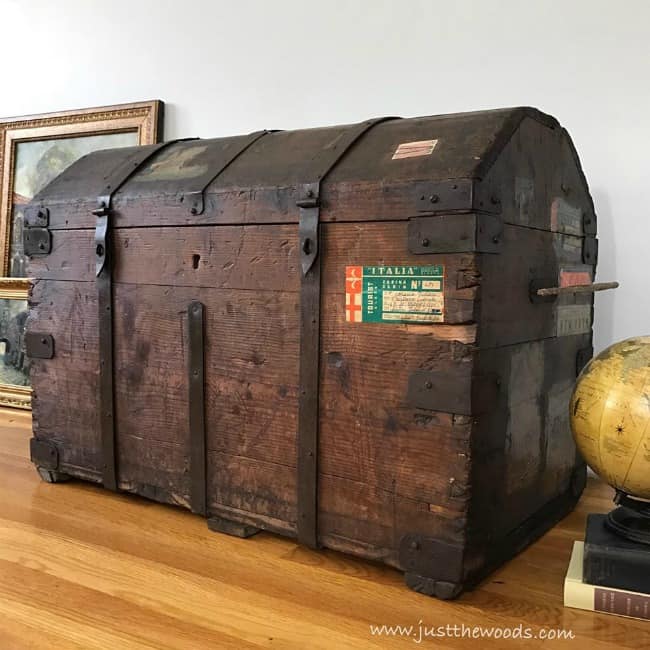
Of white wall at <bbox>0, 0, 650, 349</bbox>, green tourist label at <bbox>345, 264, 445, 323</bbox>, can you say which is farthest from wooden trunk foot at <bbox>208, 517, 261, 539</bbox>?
white wall at <bbox>0, 0, 650, 349</bbox>

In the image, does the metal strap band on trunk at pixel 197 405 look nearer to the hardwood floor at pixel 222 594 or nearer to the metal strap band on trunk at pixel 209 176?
the hardwood floor at pixel 222 594

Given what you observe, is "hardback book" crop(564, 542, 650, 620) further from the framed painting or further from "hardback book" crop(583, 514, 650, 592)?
the framed painting

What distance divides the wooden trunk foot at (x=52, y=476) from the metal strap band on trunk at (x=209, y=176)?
1003 mm

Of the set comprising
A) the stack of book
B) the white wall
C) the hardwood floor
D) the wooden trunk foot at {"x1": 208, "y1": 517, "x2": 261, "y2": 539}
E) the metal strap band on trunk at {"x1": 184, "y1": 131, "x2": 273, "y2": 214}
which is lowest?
the hardwood floor

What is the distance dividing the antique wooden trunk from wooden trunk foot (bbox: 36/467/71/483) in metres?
0.06

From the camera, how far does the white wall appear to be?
219 cm

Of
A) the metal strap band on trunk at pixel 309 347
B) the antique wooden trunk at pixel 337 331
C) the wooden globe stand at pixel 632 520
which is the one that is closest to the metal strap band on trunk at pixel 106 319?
the antique wooden trunk at pixel 337 331

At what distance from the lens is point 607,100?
7.18 feet

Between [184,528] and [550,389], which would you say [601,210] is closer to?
[550,389]

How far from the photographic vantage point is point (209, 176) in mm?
1885

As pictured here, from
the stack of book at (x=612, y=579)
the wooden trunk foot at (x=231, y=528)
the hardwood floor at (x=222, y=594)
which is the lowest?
the hardwood floor at (x=222, y=594)

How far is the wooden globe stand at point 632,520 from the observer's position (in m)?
1.46

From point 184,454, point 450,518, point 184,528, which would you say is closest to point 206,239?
point 184,454

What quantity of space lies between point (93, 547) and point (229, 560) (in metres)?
0.35
